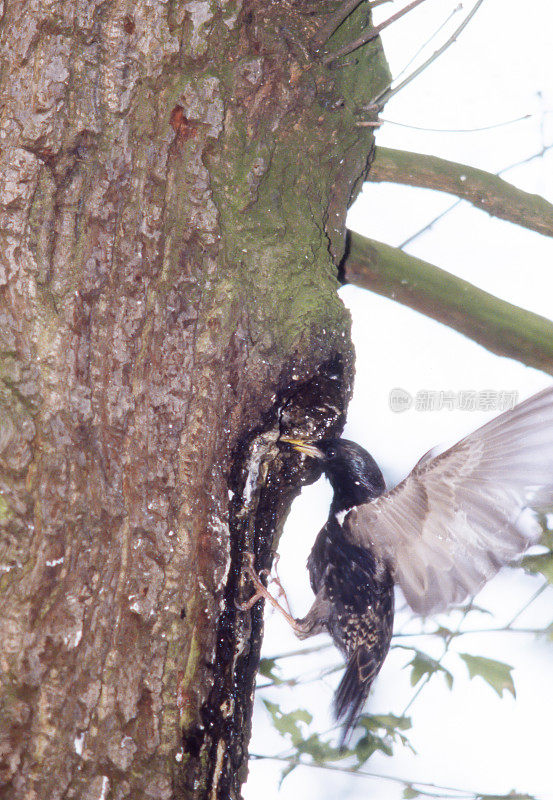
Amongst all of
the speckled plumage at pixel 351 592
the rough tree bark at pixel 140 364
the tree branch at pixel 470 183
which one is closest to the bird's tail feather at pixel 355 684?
the speckled plumage at pixel 351 592

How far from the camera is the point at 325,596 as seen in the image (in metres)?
1.65

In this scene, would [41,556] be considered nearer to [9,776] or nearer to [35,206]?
[9,776]

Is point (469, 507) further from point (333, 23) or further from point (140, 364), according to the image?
point (333, 23)

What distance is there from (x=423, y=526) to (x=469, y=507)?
0.11 meters

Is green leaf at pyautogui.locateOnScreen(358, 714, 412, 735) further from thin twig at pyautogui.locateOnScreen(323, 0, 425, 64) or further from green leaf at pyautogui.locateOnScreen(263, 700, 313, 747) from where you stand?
thin twig at pyautogui.locateOnScreen(323, 0, 425, 64)

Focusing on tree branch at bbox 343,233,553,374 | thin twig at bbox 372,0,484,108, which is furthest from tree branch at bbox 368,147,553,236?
thin twig at bbox 372,0,484,108

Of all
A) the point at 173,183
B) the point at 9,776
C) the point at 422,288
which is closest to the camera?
the point at 9,776

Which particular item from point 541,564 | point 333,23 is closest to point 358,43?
point 333,23

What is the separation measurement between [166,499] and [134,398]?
161 mm

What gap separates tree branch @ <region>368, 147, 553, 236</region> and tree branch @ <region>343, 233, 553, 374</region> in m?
0.21

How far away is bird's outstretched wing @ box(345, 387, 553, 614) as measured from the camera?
113 centimetres

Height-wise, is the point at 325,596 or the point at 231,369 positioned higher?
the point at 231,369

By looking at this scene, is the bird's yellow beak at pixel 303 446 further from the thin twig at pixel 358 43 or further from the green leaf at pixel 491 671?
the green leaf at pixel 491 671

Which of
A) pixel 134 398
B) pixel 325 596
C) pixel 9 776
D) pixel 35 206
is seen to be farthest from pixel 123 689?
pixel 325 596
